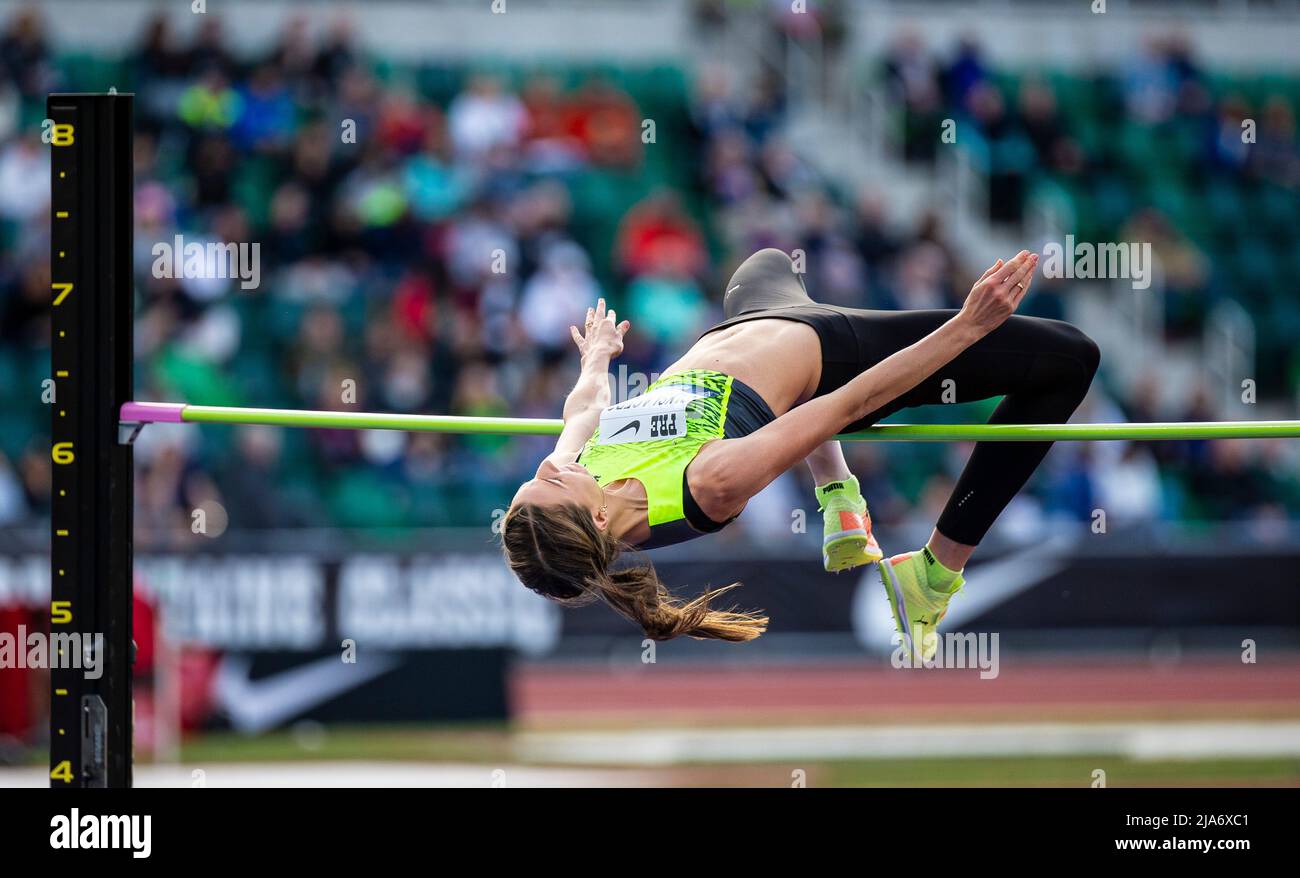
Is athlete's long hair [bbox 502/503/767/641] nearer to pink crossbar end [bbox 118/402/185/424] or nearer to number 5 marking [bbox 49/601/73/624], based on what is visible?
pink crossbar end [bbox 118/402/185/424]

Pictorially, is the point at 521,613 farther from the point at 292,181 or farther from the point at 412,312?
the point at 292,181

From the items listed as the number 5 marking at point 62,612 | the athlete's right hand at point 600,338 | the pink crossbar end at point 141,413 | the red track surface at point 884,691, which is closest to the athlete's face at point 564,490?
the athlete's right hand at point 600,338

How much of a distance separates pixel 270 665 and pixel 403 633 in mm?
864

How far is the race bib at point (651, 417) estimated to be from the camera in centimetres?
536

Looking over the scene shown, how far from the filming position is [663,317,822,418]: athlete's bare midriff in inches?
220

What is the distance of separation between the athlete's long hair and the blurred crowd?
5.85m

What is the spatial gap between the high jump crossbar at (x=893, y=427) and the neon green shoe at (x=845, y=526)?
287 mm

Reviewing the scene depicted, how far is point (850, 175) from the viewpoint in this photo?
1602 centimetres

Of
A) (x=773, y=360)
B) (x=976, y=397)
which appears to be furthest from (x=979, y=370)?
(x=773, y=360)

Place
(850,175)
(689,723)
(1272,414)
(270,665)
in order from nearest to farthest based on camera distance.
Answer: (270,665)
(689,723)
(1272,414)
(850,175)

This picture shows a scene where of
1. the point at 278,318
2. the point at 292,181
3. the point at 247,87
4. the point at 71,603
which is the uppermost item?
the point at 247,87

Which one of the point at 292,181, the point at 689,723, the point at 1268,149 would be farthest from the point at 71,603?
the point at 1268,149

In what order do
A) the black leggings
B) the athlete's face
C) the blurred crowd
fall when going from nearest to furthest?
the athlete's face
the black leggings
the blurred crowd

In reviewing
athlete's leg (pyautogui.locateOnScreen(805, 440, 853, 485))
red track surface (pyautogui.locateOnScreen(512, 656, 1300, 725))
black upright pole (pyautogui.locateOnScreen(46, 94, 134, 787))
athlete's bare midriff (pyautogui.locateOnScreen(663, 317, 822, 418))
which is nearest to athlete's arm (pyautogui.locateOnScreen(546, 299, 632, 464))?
athlete's bare midriff (pyautogui.locateOnScreen(663, 317, 822, 418))
